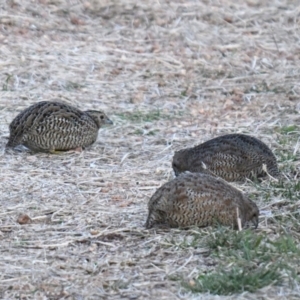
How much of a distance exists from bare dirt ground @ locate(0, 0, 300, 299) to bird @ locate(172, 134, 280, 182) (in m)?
0.14

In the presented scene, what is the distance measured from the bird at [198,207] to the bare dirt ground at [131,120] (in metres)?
0.11

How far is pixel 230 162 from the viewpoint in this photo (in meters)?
8.36

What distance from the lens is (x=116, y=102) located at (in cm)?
1155

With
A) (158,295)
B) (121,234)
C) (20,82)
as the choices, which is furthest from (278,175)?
(20,82)

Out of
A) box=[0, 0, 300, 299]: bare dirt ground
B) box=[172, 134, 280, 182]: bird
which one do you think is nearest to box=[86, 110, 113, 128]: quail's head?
box=[0, 0, 300, 299]: bare dirt ground

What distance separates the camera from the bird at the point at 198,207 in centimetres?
692

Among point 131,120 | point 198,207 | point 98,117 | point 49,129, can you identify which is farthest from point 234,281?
point 131,120

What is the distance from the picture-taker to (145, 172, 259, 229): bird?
22.7 ft

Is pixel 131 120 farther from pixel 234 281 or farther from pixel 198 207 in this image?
pixel 234 281

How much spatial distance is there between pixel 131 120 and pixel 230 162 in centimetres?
256

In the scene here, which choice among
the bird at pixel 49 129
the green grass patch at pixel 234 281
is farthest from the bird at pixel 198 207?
the bird at pixel 49 129

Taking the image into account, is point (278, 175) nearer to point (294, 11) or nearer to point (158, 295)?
point (158, 295)

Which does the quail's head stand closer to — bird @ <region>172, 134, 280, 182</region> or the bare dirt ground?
the bare dirt ground

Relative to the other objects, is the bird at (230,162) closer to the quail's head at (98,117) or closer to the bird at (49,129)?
the bird at (49,129)
